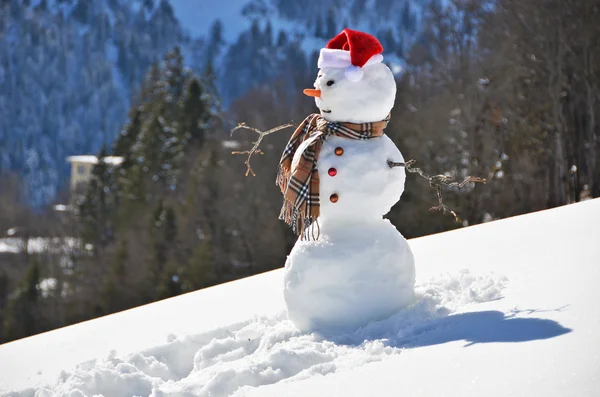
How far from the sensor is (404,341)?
461 cm

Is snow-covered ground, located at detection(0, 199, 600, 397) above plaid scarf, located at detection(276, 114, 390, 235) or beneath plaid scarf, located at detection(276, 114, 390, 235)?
beneath

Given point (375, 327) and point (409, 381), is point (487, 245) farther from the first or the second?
point (409, 381)

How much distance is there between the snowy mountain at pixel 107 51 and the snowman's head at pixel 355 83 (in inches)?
2680

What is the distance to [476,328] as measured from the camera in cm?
446

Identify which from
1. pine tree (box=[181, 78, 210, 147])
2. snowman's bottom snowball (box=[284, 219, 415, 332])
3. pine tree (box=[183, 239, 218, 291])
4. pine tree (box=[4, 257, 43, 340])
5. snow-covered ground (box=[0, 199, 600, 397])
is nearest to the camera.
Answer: snow-covered ground (box=[0, 199, 600, 397])

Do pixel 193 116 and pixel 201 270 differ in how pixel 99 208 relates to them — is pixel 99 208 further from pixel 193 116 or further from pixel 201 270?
pixel 201 270

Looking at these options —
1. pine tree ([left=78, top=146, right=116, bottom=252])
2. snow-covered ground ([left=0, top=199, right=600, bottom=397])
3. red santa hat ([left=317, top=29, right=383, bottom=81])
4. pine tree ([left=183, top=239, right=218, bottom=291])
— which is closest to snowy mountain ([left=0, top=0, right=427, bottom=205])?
pine tree ([left=78, top=146, right=116, bottom=252])

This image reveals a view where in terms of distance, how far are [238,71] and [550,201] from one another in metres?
64.6

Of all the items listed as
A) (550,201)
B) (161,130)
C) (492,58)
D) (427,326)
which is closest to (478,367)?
(427,326)

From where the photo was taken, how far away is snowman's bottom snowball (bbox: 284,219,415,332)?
200 inches

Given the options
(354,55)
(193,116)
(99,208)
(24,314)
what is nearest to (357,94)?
(354,55)

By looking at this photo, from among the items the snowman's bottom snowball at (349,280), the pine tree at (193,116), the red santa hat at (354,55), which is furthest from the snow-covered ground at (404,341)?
the pine tree at (193,116)

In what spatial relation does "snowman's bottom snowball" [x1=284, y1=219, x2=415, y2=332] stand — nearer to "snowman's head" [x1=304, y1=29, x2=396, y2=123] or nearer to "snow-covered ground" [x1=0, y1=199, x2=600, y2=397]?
"snow-covered ground" [x1=0, y1=199, x2=600, y2=397]

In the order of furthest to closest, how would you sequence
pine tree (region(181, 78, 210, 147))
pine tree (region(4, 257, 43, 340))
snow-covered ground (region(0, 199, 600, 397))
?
pine tree (region(181, 78, 210, 147)) < pine tree (region(4, 257, 43, 340)) < snow-covered ground (region(0, 199, 600, 397))
